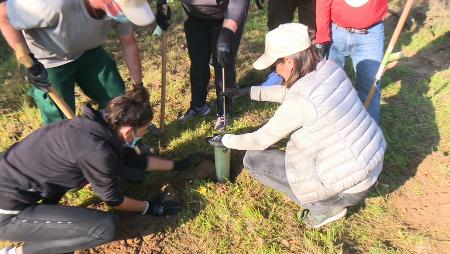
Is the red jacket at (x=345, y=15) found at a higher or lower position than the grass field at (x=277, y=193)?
higher

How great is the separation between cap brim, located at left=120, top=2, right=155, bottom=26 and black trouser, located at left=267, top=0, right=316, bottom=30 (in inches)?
75.2

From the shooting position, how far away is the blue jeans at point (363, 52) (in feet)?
10.3

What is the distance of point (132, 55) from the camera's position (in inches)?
123

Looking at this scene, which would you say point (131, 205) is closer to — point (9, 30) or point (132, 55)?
point (132, 55)

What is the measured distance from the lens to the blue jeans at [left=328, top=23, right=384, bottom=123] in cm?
314

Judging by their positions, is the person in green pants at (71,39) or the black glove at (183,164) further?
the black glove at (183,164)

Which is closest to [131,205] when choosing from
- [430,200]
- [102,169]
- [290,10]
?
[102,169]

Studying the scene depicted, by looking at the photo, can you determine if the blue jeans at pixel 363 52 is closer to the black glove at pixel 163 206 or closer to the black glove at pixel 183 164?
the black glove at pixel 183 164

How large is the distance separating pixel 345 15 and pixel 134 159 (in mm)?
1924

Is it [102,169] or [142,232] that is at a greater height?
[102,169]

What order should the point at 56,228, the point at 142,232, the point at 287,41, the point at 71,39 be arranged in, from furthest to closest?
the point at 142,232 → the point at 71,39 → the point at 56,228 → the point at 287,41

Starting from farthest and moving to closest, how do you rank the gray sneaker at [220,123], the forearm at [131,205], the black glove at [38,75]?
the gray sneaker at [220,123] < the forearm at [131,205] < the black glove at [38,75]

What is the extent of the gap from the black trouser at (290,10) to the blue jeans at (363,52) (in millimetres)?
769

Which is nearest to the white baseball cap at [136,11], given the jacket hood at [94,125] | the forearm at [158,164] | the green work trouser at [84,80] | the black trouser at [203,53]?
the jacket hood at [94,125]
